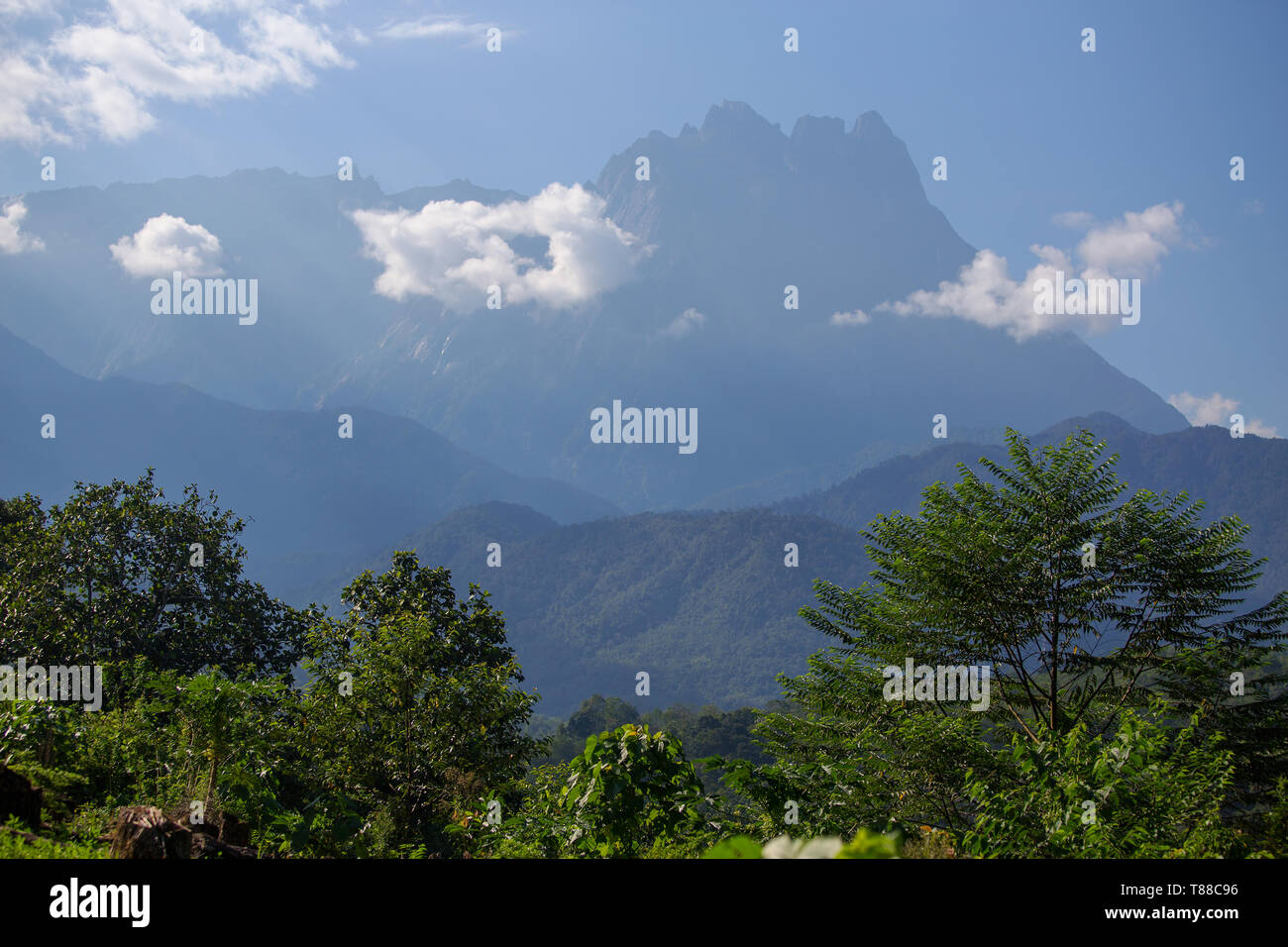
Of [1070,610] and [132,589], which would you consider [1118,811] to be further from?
[132,589]

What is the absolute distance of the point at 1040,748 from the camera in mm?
6824

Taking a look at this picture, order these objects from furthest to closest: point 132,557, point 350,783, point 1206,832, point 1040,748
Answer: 1. point 132,557
2. point 350,783
3. point 1040,748
4. point 1206,832

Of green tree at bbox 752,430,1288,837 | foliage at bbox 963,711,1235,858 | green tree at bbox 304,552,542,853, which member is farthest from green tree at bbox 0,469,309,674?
foliage at bbox 963,711,1235,858

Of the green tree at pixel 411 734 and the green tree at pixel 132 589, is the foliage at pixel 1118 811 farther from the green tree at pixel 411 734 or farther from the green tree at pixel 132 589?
the green tree at pixel 132 589

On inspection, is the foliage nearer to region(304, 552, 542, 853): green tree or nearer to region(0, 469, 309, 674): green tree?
region(304, 552, 542, 853): green tree

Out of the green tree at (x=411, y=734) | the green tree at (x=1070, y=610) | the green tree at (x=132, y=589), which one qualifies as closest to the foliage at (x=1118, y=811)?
the green tree at (x=1070, y=610)

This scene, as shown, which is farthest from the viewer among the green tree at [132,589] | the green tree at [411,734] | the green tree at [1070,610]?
the green tree at [132,589]

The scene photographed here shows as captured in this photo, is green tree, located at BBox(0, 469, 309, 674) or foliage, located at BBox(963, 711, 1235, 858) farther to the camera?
green tree, located at BBox(0, 469, 309, 674)

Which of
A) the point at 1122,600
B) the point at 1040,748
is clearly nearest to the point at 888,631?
the point at 1122,600

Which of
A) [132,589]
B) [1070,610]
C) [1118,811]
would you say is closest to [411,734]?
[1118,811]
